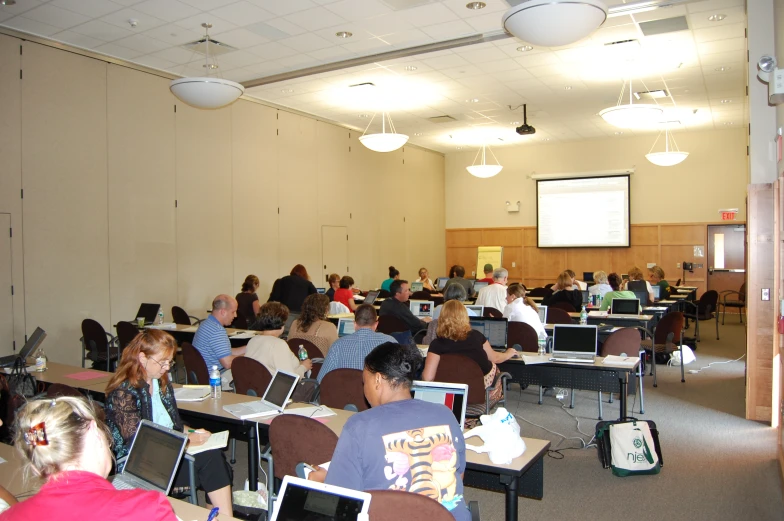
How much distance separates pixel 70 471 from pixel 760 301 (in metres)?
6.07

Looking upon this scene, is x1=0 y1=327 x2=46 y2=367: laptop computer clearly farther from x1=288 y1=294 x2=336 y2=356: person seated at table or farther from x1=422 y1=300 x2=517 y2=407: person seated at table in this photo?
x1=422 y1=300 x2=517 y2=407: person seated at table

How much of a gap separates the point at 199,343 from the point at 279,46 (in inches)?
184

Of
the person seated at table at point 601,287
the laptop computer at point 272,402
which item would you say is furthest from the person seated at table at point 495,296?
the laptop computer at point 272,402

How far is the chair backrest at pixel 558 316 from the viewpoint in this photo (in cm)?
820

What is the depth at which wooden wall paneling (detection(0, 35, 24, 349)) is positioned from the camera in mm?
7520

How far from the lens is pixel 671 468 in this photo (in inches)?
189

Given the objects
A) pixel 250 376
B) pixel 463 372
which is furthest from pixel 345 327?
pixel 463 372

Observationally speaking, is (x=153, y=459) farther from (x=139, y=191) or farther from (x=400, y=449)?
(x=139, y=191)

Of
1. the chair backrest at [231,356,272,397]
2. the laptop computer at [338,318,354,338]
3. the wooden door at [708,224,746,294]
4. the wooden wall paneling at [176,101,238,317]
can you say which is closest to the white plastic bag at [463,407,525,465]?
the chair backrest at [231,356,272,397]

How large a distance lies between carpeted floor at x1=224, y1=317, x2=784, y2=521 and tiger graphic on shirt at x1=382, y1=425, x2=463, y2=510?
1867 mm

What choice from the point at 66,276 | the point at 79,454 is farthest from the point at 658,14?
the point at 66,276

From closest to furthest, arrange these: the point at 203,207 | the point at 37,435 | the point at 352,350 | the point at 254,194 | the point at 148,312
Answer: the point at 37,435 < the point at 352,350 < the point at 148,312 < the point at 203,207 < the point at 254,194

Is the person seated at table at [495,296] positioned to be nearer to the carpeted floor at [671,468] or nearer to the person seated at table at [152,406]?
the carpeted floor at [671,468]

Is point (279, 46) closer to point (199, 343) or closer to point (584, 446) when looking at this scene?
point (199, 343)
